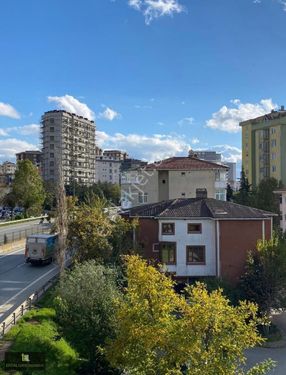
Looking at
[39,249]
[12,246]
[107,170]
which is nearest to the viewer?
[39,249]

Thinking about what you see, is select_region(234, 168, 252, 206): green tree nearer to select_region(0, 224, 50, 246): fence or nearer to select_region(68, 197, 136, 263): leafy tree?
select_region(0, 224, 50, 246): fence

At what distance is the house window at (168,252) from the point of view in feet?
104

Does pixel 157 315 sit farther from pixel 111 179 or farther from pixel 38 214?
pixel 111 179

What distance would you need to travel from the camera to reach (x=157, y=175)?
51.1 meters

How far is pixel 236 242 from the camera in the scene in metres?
31.4

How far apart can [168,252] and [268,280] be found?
746 centimetres

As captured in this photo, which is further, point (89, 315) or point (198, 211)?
point (198, 211)

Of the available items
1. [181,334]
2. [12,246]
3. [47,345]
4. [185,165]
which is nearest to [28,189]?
[12,246]

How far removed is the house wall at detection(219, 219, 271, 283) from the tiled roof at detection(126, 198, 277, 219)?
2.01 feet

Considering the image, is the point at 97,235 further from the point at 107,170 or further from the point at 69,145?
the point at 107,170

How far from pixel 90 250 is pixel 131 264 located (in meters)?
14.2

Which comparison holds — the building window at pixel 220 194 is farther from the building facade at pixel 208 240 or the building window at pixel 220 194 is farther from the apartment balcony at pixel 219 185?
the building facade at pixel 208 240

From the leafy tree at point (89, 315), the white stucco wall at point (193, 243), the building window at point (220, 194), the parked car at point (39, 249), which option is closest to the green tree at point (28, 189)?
the building window at point (220, 194)

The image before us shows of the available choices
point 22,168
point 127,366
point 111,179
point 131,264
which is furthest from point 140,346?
point 111,179
